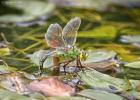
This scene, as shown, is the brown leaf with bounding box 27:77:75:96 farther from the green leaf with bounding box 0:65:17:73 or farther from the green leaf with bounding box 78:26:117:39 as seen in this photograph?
the green leaf with bounding box 78:26:117:39

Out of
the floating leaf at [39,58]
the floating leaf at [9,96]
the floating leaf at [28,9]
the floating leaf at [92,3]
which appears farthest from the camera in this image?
the floating leaf at [92,3]

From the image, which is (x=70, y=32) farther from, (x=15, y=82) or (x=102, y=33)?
(x=102, y=33)

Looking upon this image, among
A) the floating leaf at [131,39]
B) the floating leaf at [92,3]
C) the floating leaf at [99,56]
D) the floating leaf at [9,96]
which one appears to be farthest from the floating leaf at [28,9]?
the floating leaf at [9,96]

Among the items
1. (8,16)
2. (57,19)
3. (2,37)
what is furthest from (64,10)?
(2,37)

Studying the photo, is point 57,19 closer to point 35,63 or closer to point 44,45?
point 44,45

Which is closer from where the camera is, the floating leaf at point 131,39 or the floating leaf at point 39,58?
the floating leaf at point 39,58

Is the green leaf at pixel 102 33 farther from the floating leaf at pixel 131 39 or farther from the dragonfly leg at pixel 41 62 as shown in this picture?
the dragonfly leg at pixel 41 62
